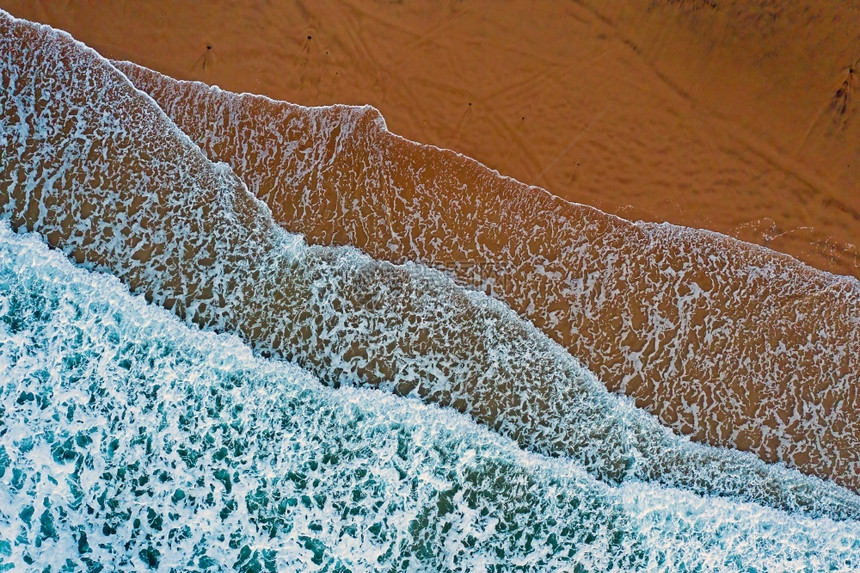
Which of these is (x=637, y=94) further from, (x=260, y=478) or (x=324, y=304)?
(x=260, y=478)

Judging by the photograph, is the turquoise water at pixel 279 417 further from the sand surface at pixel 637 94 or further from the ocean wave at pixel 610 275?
the sand surface at pixel 637 94

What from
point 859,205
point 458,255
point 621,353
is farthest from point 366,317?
point 859,205

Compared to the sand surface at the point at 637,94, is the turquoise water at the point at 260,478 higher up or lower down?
lower down

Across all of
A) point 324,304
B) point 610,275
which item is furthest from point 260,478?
point 610,275

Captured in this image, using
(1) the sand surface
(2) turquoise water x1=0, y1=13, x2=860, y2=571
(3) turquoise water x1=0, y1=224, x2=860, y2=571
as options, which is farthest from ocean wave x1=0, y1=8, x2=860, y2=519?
(1) the sand surface

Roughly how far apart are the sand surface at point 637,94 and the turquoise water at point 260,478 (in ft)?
11.4

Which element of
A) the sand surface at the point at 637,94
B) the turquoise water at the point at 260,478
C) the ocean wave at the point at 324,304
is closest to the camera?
the turquoise water at the point at 260,478

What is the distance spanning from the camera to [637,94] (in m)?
6.79

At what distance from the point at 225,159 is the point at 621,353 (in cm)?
567

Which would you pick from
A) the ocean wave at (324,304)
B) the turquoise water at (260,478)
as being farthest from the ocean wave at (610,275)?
the turquoise water at (260,478)

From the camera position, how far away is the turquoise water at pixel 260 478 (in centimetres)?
612

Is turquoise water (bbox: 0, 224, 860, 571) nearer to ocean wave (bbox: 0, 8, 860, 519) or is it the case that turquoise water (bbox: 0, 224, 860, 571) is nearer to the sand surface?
ocean wave (bbox: 0, 8, 860, 519)

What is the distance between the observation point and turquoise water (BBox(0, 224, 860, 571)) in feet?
20.1

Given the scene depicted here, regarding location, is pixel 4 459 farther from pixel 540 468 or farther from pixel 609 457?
pixel 609 457
